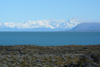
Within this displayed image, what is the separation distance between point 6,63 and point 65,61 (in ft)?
15.3

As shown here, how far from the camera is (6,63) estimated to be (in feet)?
51.5

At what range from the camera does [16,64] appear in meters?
15.6

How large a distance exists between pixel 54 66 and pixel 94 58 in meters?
3.12

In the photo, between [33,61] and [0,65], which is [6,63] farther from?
[33,61]

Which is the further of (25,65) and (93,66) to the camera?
(25,65)

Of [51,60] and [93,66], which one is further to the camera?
[51,60]

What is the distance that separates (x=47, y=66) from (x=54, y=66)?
518 millimetres

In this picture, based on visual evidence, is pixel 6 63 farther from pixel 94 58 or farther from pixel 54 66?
pixel 94 58

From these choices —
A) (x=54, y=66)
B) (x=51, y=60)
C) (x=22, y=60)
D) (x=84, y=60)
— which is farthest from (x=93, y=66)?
(x=22, y=60)

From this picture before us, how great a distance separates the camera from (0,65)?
594 inches

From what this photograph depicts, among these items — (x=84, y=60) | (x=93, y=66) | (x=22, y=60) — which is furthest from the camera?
(x=22, y=60)

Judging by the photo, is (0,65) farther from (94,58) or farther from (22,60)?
(94,58)

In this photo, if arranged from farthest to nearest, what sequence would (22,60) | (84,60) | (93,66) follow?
(22,60)
(84,60)
(93,66)

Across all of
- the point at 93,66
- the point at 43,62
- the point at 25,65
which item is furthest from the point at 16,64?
the point at 93,66
